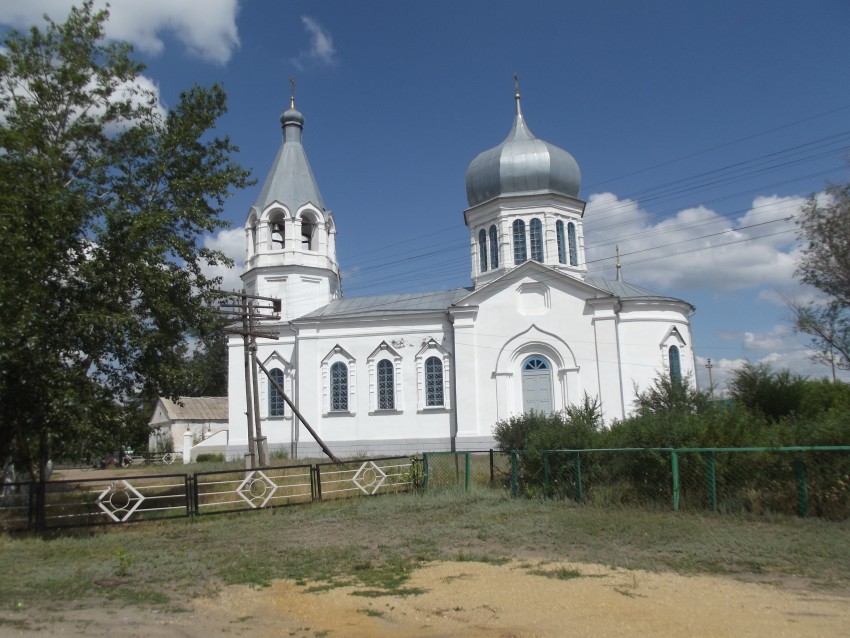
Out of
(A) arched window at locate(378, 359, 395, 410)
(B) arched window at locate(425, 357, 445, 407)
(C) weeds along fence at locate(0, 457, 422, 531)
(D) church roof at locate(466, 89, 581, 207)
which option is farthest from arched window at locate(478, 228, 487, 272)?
(C) weeds along fence at locate(0, 457, 422, 531)

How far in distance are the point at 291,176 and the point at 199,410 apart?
21.3 metres

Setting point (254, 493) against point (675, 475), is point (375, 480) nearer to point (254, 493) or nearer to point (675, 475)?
point (254, 493)

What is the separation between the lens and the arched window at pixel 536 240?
89.4ft

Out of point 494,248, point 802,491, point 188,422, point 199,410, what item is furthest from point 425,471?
point 199,410

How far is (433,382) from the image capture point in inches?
1060

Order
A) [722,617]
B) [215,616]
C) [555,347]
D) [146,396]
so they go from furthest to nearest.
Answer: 1. [555,347]
2. [146,396]
3. [215,616]
4. [722,617]

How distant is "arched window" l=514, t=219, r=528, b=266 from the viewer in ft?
89.9

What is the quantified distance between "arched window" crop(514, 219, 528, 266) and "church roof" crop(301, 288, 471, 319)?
2.61 m

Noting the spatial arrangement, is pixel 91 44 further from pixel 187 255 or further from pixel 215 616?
pixel 215 616

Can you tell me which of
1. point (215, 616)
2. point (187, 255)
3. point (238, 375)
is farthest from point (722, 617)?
point (238, 375)

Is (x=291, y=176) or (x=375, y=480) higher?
(x=291, y=176)

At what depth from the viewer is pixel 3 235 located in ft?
34.8

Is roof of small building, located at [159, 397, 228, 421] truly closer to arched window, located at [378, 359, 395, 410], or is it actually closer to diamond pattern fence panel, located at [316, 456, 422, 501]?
arched window, located at [378, 359, 395, 410]

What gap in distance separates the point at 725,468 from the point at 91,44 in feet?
49.0
